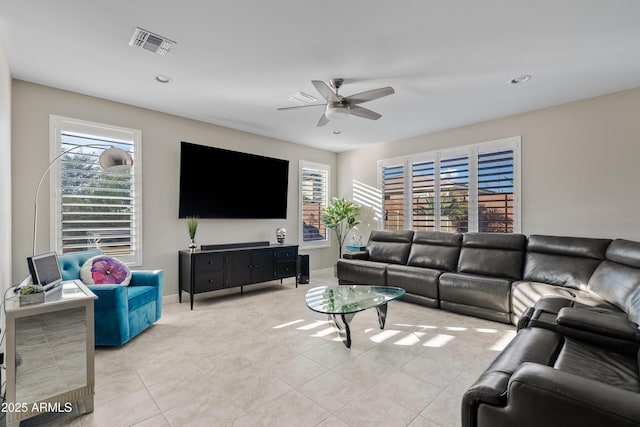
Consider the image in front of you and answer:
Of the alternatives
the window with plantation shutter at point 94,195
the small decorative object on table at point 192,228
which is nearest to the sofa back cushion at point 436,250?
the small decorative object on table at point 192,228

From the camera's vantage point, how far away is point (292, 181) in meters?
5.75

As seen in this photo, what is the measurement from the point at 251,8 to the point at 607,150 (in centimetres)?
423

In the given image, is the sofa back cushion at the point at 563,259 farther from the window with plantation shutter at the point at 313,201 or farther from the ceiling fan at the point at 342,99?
the window with plantation shutter at the point at 313,201

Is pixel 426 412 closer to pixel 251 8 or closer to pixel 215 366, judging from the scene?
pixel 215 366

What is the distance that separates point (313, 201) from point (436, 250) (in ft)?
8.61

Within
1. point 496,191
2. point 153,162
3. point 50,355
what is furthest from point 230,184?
point 496,191

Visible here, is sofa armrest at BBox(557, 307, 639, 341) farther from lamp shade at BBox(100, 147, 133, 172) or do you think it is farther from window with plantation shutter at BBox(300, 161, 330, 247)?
window with plantation shutter at BBox(300, 161, 330, 247)

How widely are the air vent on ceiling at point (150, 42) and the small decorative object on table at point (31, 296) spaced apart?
6.39 ft

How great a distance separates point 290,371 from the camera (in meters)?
2.35

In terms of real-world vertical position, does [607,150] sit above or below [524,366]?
above

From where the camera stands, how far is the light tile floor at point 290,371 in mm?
1834

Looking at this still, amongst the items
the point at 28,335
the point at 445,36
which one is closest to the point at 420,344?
the point at 445,36

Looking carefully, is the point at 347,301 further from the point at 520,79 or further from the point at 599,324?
the point at 520,79

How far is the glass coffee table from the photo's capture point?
275 centimetres
